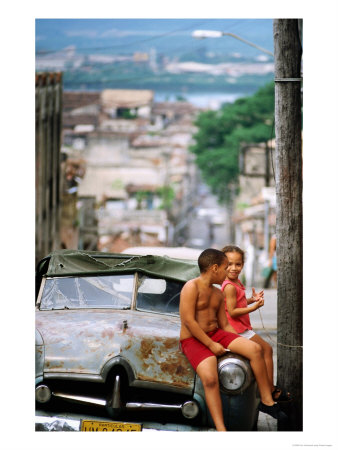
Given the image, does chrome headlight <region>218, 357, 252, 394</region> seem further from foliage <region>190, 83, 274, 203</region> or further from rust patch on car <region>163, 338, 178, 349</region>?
foliage <region>190, 83, 274, 203</region>

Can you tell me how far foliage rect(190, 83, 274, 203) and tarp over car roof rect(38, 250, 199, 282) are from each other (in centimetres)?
3762

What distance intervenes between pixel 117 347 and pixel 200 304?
0.65 m

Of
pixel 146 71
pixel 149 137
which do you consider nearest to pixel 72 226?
pixel 146 71

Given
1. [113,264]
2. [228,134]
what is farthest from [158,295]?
[228,134]

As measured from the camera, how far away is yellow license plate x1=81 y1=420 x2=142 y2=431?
486cm

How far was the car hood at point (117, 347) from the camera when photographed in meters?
4.75

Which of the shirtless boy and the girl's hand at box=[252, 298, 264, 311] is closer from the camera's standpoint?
the shirtless boy

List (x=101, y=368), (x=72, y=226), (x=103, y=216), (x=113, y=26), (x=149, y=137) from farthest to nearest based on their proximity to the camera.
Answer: (x=149, y=137), (x=103, y=216), (x=72, y=226), (x=113, y=26), (x=101, y=368)

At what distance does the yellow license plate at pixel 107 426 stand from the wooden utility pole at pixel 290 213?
1.10 metres

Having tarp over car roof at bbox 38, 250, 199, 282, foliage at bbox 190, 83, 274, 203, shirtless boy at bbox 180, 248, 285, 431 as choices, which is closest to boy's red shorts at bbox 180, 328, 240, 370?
shirtless boy at bbox 180, 248, 285, 431

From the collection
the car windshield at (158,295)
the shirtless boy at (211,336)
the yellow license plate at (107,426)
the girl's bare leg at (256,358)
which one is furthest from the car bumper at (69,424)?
the car windshield at (158,295)
